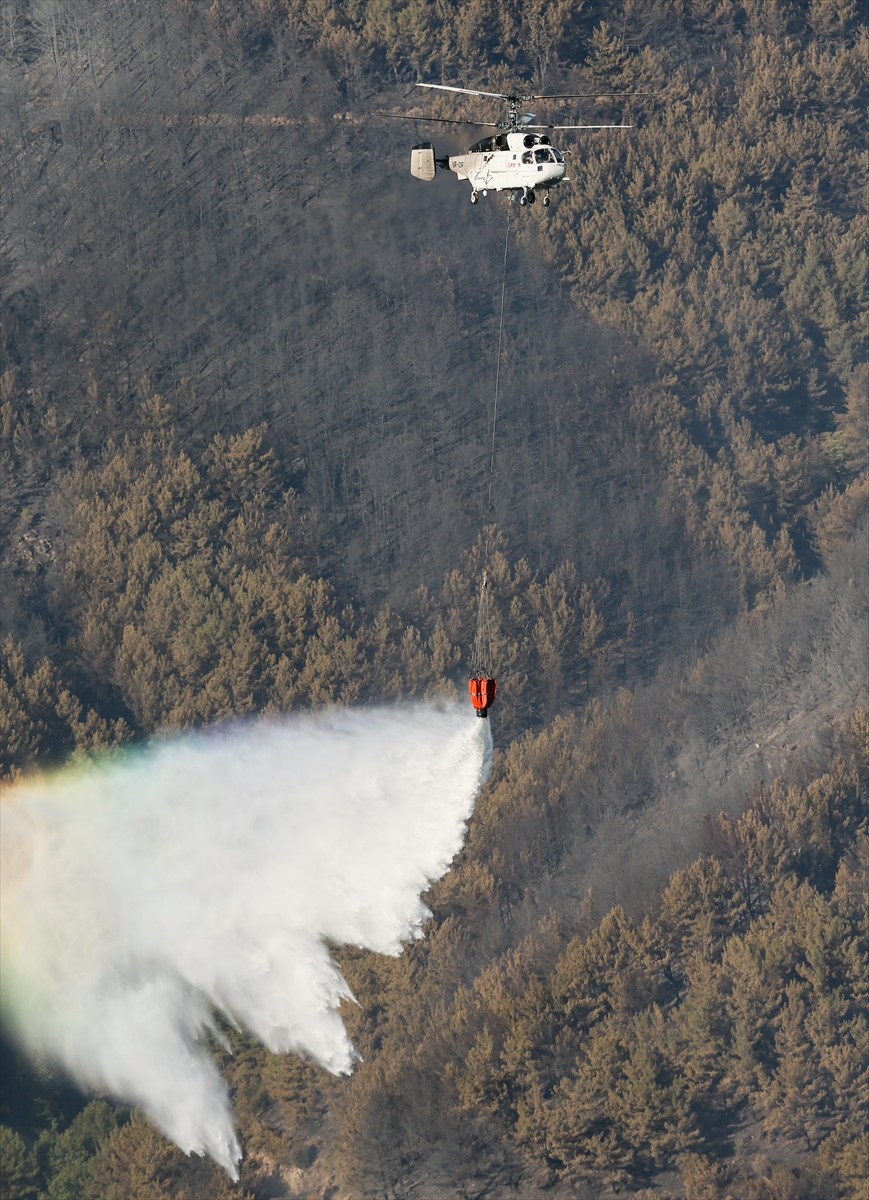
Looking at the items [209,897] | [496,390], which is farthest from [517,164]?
[496,390]

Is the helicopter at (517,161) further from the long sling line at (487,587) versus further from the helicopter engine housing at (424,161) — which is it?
the long sling line at (487,587)

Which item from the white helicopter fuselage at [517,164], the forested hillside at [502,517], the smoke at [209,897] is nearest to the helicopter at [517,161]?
the white helicopter fuselage at [517,164]

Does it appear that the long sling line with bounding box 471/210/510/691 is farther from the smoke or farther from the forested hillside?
the smoke

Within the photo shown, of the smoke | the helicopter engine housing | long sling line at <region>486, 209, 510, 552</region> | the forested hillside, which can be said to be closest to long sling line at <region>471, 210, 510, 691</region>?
long sling line at <region>486, 209, 510, 552</region>

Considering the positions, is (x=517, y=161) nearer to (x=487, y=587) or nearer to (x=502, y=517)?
(x=487, y=587)

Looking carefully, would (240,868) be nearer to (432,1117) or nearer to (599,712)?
(432,1117)
